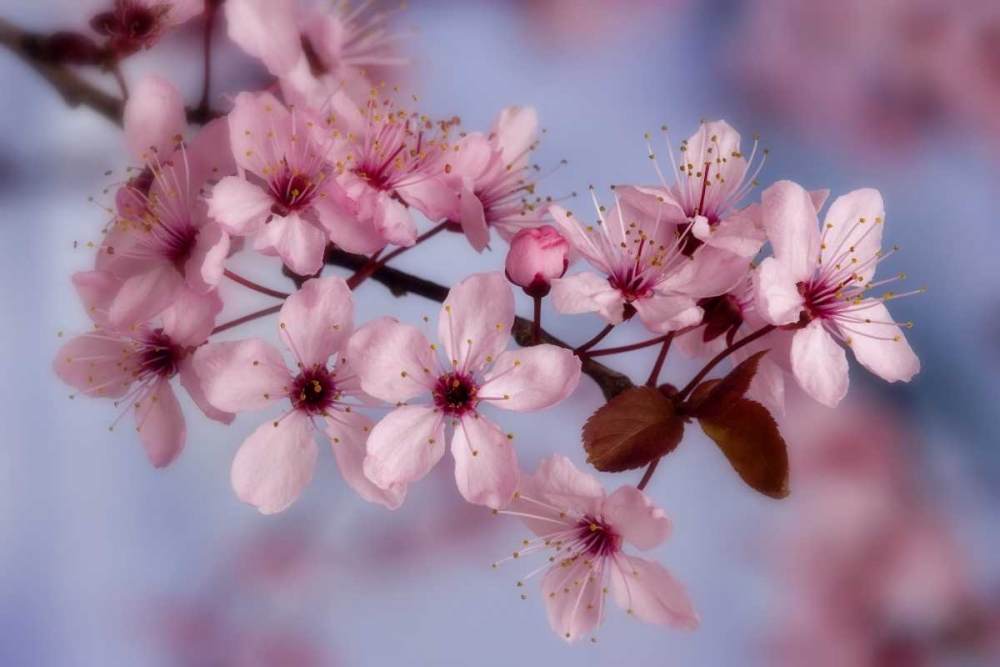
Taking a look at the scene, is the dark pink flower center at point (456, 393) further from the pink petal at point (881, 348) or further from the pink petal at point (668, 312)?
the pink petal at point (881, 348)

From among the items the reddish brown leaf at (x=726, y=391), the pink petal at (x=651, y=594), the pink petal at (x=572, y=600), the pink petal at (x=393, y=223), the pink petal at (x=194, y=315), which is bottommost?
the pink petal at (x=572, y=600)

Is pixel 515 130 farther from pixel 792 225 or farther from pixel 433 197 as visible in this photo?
pixel 792 225

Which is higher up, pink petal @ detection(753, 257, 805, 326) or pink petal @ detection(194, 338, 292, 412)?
pink petal @ detection(753, 257, 805, 326)

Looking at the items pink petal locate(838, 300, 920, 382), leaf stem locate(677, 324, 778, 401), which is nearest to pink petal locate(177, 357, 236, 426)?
leaf stem locate(677, 324, 778, 401)

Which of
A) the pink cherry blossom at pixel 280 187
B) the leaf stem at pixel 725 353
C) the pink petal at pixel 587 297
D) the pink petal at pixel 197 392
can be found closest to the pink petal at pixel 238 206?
the pink cherry blossom at pixel 280 187

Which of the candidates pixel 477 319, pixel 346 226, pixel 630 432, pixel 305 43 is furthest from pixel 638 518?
pixel 305 43

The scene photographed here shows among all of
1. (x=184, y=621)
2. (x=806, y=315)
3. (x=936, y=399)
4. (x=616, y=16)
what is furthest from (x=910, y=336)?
(x=184, y=621)

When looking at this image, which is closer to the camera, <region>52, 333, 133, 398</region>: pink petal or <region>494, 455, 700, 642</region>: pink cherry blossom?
<region>494, 455, 700, 642</region>: pink cherry blossom

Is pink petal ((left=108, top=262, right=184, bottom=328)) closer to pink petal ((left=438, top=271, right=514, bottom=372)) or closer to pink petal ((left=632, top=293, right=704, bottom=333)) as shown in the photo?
pink petal ((left=438, top=271, right=514, bottom=372))

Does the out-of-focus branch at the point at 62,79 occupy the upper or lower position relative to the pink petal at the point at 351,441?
upper
